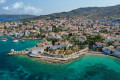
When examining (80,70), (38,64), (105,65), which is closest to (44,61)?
(38,64)

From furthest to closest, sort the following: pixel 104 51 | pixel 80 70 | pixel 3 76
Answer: pixel 104 51 → pixel 80 70 → pixel 3 76

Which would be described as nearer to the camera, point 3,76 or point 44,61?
point 3,76

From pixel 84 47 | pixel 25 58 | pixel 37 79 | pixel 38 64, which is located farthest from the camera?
pixel 84 47

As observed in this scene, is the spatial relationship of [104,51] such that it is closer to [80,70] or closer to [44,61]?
[80,70]

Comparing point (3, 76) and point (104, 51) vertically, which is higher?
point (104, 51)
